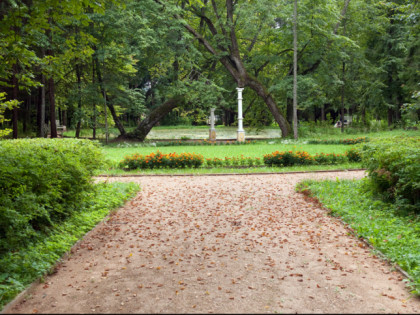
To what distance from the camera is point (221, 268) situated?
179 inches

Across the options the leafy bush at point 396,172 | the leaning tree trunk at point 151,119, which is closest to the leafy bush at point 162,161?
the leafy bush at point 396,172

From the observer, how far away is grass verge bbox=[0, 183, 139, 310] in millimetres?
3865

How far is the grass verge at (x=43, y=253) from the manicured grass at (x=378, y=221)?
4.11 metres

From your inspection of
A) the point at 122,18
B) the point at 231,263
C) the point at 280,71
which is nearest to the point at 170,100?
the point at 122,18

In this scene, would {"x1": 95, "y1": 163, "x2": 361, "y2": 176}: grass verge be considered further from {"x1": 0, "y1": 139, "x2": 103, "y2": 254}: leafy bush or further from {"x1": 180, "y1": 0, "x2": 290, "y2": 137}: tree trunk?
{"x1": 180, "y1": 0, "x2": 290, "y2": 137}: tree trunk

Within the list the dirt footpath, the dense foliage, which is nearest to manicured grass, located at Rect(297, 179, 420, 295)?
the dirt footpath

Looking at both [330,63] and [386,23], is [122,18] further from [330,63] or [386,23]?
[386,23]

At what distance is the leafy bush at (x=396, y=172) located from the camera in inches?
247

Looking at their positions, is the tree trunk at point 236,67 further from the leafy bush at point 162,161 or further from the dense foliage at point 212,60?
the leafy bush at point 162,161

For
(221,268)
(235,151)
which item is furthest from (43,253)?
(235,151)

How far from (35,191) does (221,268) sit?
2955 millimetres

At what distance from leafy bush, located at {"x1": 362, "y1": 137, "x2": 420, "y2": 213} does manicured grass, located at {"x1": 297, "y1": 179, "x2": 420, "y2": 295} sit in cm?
24

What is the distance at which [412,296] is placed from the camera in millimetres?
3770

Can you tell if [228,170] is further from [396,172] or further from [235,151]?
[396,172]
